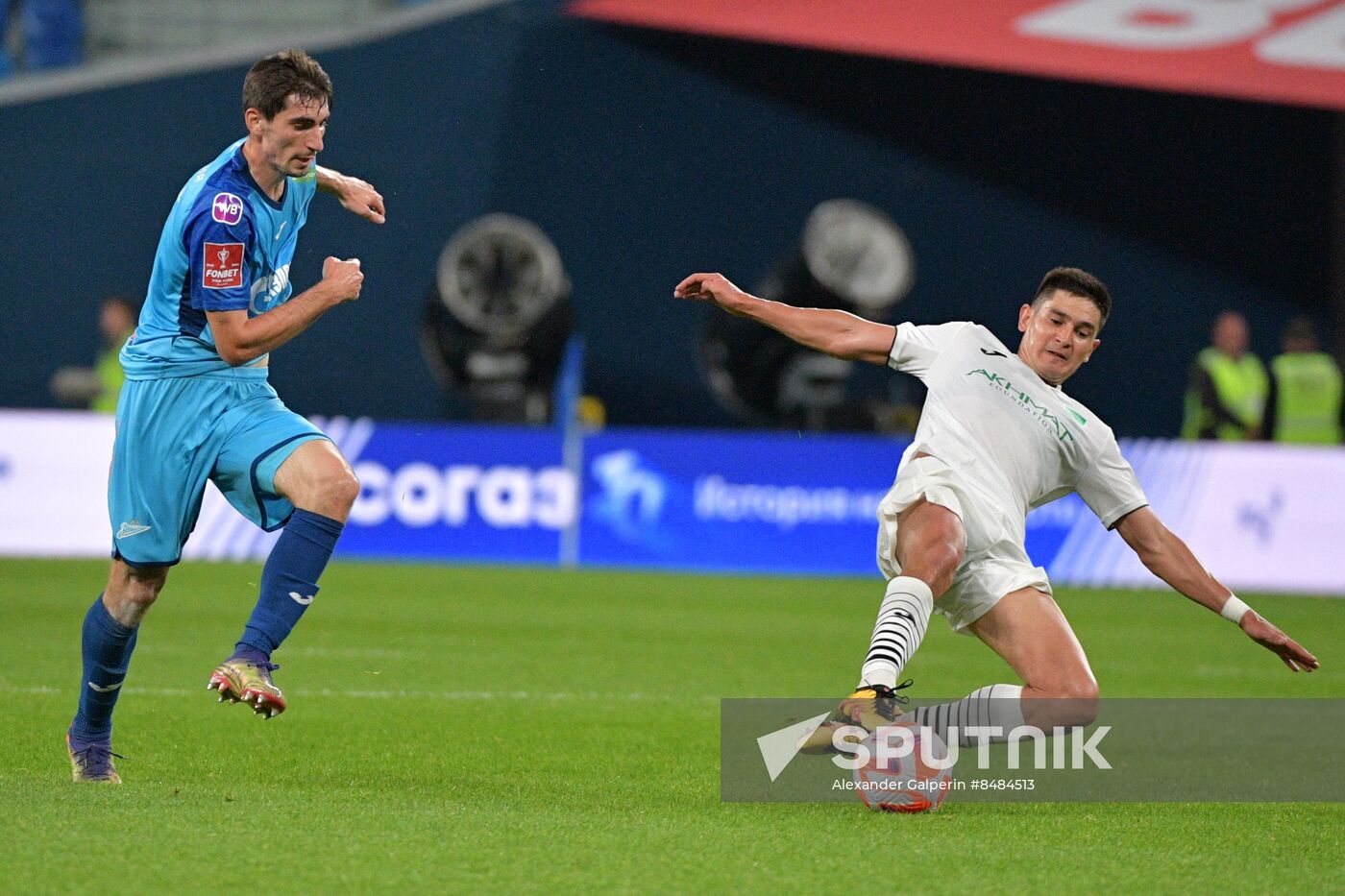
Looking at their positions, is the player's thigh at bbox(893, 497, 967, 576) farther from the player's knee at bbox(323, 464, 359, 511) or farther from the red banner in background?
the red banner in background

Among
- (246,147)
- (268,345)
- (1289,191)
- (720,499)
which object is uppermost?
(1289,191)

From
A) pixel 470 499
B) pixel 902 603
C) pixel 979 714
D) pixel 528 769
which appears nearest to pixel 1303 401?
pixel 470 499

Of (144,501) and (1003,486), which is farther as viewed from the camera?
(1003,486)

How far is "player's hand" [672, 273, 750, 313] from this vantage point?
17.9 feet

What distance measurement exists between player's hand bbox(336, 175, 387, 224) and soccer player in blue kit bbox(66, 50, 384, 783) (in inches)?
14.3

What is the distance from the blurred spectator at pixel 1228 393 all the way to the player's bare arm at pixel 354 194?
10805mm

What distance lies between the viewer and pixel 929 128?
20.9 metres

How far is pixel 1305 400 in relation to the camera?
15.8 metres

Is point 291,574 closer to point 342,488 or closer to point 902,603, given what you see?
point 342,488

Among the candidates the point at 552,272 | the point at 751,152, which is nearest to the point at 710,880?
the point at 552,272

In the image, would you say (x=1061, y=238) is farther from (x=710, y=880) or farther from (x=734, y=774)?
(x=710, y=880)

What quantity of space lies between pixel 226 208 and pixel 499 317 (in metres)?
13.8

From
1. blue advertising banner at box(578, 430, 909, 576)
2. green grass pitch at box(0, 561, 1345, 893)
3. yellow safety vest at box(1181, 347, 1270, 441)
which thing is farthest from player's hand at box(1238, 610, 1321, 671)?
yellow safety vest at box(1181, 347, 1270, 441)

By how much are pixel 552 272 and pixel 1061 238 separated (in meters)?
5.77
